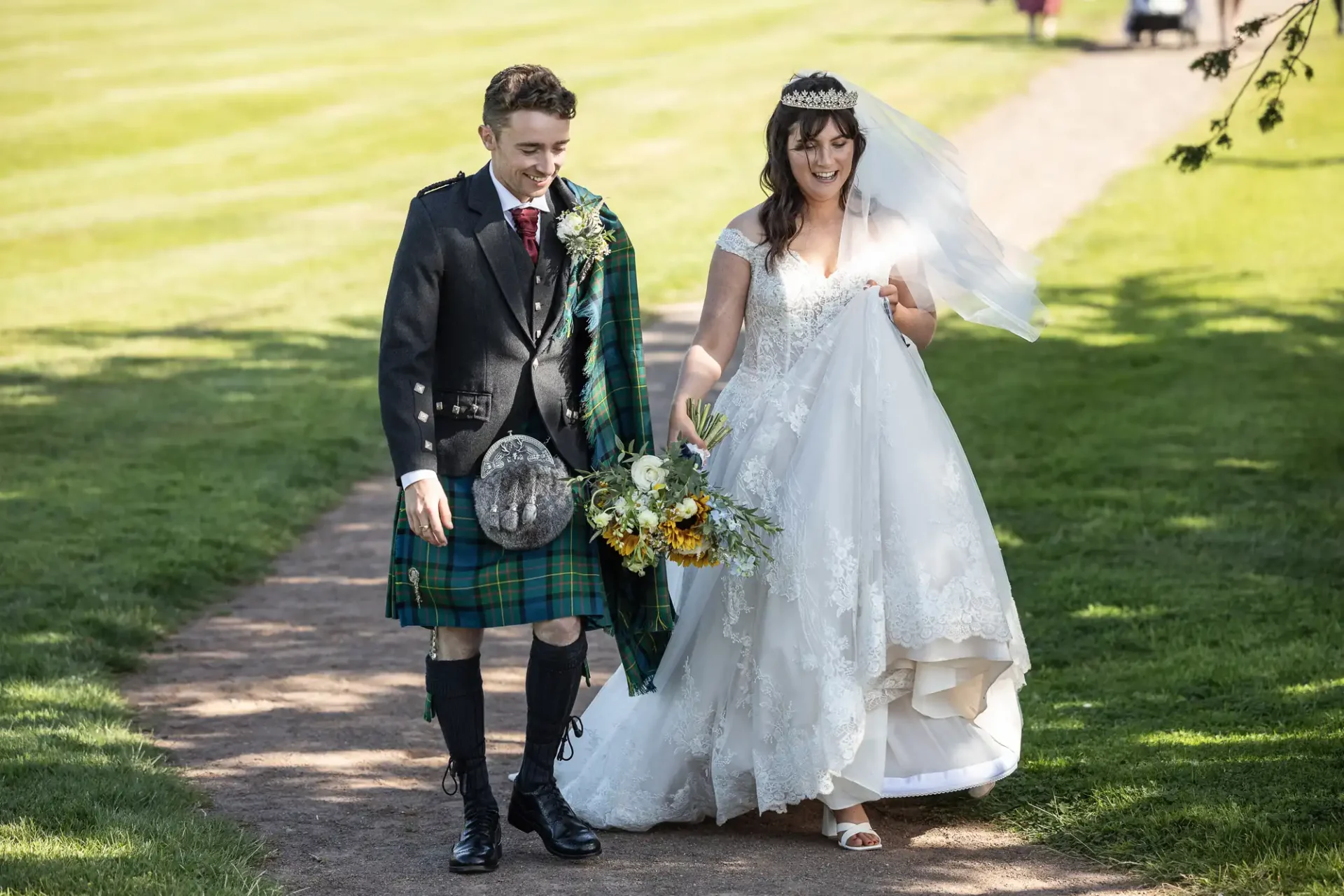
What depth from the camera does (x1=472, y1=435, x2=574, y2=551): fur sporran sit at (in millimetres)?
4363

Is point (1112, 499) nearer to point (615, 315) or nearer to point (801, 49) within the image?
Answer: point (615, 315)

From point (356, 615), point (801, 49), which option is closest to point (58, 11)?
point (801, 49)

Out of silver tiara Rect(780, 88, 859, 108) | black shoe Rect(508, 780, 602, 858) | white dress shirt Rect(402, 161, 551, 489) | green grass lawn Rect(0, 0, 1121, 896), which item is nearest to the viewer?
white dress shirt Rect(402, 161, 551, 489)

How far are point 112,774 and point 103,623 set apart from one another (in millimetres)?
2188

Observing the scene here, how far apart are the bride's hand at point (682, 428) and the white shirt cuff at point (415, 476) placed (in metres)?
0.75

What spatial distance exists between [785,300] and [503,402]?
1.01m

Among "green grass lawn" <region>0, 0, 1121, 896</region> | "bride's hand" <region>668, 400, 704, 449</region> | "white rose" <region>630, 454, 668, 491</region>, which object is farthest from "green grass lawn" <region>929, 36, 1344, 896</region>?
"green grass lawn" <region>0, 0, 1121, 896</region>

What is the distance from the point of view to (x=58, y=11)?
4019 cm

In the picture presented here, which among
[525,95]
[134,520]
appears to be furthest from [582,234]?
[134,520]

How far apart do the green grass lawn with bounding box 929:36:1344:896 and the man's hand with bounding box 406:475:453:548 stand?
82.6 inches

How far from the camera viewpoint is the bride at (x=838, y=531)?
4633 mm

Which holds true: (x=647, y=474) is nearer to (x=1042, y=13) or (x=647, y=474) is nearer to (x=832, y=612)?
(x=832, y=612)

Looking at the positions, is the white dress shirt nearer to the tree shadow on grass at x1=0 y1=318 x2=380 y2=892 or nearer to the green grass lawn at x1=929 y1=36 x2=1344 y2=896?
the tree shadow on grass at x1=0 y1=318 x2=380 y2=892

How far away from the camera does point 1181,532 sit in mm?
8648
